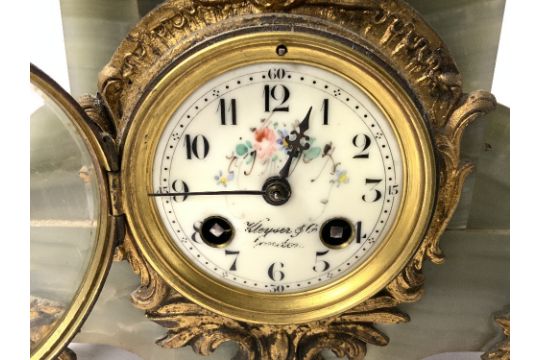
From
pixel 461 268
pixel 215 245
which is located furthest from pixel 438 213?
pixel 215 245

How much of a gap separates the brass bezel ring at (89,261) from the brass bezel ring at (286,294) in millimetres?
31

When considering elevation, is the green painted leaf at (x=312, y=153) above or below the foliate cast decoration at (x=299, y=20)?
below

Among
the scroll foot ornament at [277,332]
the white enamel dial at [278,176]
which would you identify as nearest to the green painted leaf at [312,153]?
the white enamel dial at [278,176]

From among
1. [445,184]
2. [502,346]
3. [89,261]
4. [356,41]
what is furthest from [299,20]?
[502,346]

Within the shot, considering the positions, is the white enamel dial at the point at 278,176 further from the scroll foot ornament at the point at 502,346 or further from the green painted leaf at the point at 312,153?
the scroll foot ornament at the point at 502,346

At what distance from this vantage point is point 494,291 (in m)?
0.80

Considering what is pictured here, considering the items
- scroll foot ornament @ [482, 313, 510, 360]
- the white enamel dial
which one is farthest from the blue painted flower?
scroll foot ornament @ [482, 313, 510, 360]

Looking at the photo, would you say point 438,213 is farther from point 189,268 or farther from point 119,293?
point 119,293

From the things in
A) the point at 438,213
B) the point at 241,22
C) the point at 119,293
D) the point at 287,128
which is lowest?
the point at 119,293

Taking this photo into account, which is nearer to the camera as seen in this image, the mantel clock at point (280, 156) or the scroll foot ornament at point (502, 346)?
the mantel clock at point (280, 156)

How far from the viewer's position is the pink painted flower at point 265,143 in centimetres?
70

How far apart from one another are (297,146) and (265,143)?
0.05 meters

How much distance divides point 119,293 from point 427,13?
65 centimetres

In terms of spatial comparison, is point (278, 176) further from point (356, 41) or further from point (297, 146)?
point (356, 41)
